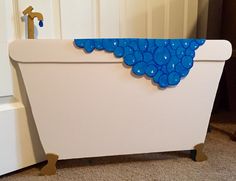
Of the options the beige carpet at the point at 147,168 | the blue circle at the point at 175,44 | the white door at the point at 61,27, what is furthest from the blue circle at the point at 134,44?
the beige carpet at the point at 147,168

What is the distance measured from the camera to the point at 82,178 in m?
0.78

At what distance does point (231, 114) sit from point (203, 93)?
25.7 inches

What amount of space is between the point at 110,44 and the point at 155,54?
131 millimetres

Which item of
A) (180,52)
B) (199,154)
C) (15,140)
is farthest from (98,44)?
(199,154)

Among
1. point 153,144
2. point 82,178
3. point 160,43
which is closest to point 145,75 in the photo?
point 160,43

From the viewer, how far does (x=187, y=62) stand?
788 millimetres

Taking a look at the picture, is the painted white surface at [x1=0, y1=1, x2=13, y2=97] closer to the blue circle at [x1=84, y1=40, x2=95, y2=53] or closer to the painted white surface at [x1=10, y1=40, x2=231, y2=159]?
the painted white surface at [x1=10, y1=40, x2=231, y2=159]

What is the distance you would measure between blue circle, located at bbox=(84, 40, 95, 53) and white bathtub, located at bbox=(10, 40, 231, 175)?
17 millimetres

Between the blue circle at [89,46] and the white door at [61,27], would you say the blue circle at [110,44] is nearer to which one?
the blue circle at [89,46]

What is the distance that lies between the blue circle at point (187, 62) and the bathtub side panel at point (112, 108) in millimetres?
22

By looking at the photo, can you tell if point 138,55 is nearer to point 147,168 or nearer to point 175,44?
point 175,44

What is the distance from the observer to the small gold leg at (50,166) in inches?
31.5

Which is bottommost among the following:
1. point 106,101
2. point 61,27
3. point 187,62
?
point 106,101

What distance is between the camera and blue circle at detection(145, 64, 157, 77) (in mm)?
773
